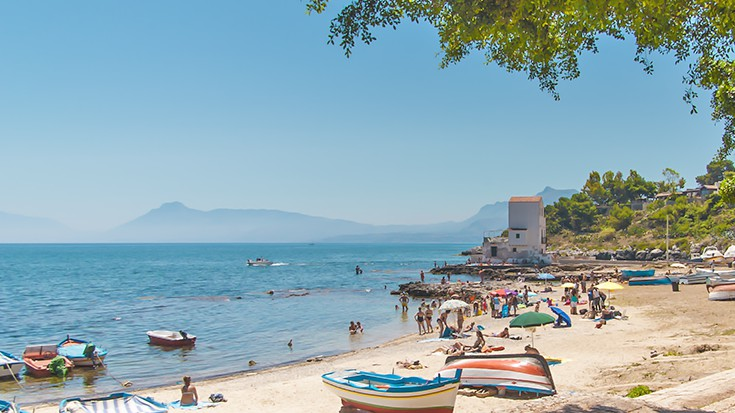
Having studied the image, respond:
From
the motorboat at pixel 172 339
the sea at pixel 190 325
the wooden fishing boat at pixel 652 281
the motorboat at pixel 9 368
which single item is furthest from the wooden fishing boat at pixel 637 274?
the motorboat at pixel 9 368

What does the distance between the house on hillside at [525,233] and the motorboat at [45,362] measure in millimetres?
64693

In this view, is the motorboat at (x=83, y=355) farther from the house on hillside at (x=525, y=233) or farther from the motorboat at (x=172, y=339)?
the house on hillside at (x=525, y=233)

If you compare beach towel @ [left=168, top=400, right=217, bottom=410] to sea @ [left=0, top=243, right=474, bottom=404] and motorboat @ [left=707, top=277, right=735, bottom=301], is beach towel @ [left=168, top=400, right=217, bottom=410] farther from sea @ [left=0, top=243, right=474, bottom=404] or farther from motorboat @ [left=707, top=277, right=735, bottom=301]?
motorboat @ [left=707, top=277, right=735, bottom=301]

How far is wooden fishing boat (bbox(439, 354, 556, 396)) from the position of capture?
15016 millimetres

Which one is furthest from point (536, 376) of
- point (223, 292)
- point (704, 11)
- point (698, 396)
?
point (223, 292)

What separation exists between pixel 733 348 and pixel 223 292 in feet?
188

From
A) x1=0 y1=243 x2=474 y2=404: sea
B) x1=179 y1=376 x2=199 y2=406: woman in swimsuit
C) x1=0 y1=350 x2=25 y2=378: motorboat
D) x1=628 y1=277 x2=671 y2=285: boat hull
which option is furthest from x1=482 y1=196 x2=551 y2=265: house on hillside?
x1=179 y1=376 x2=199 y2=406: woman in swimsuit

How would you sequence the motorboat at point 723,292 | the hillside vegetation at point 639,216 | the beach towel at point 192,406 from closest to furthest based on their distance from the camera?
the beach towel at point 192,406 → the motorboat at point 723,292 → the hillside vegetation at point 639,216

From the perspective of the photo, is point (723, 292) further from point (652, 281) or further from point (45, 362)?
point (45, 362)

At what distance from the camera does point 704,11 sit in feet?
29.1

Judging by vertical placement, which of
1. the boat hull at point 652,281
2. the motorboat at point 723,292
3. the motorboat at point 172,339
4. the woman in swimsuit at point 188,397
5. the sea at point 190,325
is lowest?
the sea at point 190,325

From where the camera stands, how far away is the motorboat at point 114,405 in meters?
15.7

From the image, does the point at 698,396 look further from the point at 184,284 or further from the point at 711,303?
the point at 184,284

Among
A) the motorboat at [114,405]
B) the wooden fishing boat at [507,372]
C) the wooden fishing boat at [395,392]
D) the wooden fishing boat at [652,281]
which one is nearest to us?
the wooden fishing boat at [395,392]
